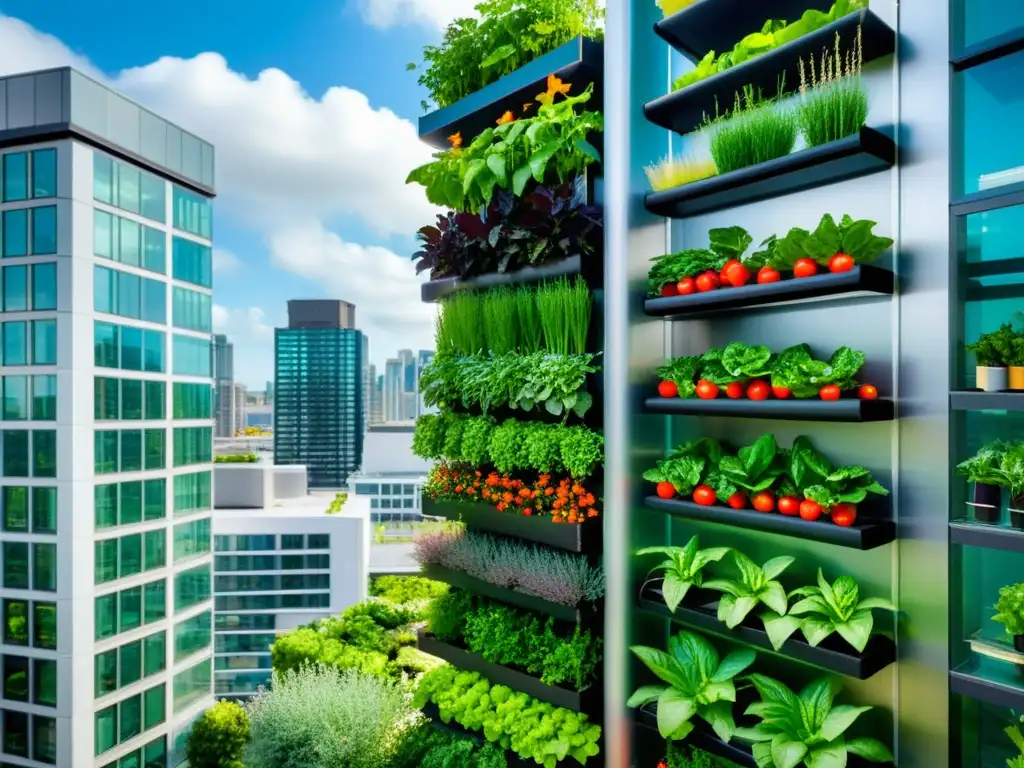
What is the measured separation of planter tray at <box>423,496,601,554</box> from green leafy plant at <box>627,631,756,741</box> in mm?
344

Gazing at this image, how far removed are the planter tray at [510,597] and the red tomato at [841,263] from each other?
1228 millimetres

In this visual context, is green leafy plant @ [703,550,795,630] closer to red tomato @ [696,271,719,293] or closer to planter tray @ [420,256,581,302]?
red tomato @ [696,271,719,293]

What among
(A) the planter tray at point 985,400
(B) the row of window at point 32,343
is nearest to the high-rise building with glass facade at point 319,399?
(B) the row of window at point 32,343

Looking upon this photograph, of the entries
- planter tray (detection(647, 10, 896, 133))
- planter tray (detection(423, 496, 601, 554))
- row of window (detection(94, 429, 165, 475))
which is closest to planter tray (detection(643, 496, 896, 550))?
planter tray (detection(423, 496, 601, 554))

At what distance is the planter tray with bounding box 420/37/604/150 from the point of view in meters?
2.18

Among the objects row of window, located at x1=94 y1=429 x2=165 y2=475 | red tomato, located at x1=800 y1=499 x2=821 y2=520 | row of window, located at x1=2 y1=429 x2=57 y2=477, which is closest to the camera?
red tomato, located at x1=800 y1=499 x2=821 y2=520

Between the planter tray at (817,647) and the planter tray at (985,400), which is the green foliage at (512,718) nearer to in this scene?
the planter tray at (817,647)

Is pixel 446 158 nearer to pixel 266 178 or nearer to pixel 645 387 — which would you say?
pixel 645 387

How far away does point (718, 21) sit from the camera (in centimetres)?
199

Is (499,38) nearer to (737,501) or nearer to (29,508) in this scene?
(737,501)

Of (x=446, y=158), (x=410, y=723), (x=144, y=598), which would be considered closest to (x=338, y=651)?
(x=410, y=723)

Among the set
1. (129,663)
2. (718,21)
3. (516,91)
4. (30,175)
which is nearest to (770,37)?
(718,21)

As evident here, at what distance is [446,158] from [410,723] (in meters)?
2.19

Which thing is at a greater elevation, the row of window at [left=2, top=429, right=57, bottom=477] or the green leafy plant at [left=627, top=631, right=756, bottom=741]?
the row of window at [left=2, top=429, right=57, bottom=477]
